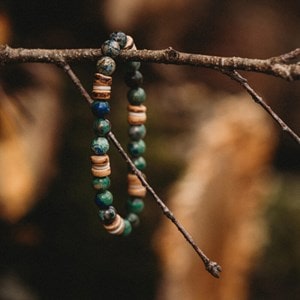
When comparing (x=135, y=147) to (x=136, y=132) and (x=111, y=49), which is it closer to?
(x=136, y=132)

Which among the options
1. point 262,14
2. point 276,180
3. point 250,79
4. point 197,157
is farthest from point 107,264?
point 262,14

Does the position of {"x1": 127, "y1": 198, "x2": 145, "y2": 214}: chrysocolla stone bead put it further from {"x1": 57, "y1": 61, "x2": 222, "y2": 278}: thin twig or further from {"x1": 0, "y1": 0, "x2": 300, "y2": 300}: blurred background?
{"x1": 0, "y1": 0, "x2": 300, "y2": 300}: blurred background

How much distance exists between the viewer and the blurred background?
123cm

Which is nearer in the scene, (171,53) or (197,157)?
(171,53)

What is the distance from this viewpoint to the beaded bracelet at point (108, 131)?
1.95ft

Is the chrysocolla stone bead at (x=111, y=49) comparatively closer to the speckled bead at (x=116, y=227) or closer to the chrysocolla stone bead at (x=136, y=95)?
the chrysocolla stone bead at (x=136, y=95)

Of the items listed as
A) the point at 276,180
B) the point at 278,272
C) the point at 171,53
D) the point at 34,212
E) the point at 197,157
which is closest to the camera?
the point at 171,53

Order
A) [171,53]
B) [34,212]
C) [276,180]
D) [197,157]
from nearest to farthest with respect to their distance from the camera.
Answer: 1. [171,53]
2. [34,212]
3. [197,157]
4. [276,180]

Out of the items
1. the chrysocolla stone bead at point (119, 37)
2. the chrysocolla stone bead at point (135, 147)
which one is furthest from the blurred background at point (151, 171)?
the chrysocolla stone bead at point (119, 37)

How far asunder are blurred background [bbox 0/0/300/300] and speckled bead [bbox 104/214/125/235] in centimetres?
52

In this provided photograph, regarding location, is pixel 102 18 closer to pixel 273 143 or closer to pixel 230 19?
pixel 230 19

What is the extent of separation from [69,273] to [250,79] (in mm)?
932

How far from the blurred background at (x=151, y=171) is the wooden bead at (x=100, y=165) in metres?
0.52

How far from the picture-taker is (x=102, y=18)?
4.25 feet
